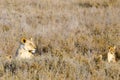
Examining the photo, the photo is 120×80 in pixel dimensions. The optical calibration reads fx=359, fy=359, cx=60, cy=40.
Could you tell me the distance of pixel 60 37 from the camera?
31.5 ft

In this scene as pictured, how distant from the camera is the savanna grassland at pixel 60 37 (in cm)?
559

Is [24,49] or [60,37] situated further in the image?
[60,37]

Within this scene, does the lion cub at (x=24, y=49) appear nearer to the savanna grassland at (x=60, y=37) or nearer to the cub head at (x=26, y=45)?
the cub head at (x=26, y=45)

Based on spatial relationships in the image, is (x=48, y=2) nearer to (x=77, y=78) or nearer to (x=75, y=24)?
(x=75, y=24)

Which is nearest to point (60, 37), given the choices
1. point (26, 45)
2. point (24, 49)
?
point (26, 45)

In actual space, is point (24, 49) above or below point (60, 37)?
above

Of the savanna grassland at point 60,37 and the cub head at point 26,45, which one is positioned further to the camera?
the cub head at point 26,45

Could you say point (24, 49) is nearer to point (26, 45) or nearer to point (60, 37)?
point (26, 45)

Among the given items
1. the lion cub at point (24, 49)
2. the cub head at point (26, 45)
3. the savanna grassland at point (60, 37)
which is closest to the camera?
the savanna grassland at point (60, 37)

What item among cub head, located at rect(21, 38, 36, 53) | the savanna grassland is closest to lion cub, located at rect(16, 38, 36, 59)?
cub head, located at rect(21, 38, 36, 53)

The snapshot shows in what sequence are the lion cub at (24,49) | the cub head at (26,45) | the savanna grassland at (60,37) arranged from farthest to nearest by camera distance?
the cub head at (26,45) → the lion cub at (24,49) → the savanna grassland at (60,37)

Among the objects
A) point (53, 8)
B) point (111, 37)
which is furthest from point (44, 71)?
point (53, 8)

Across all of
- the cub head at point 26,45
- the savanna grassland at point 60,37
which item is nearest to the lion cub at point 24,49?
the cub head at point 26,45

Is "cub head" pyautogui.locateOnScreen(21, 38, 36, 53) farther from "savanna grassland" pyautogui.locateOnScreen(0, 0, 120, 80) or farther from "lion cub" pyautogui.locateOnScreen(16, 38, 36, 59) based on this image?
"savanna grassland" pyautogui.locateOnScreen(0, 0, 120, 80)
